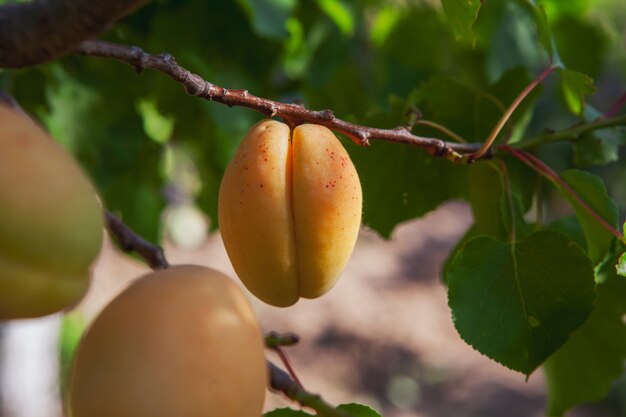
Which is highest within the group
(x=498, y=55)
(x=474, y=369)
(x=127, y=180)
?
(x=498, y=55)

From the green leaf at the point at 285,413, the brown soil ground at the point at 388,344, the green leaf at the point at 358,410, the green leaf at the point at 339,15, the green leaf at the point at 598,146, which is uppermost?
the green leaf at the point at 598,146

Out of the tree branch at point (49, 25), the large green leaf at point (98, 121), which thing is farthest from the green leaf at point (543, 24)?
the large green leaf at point (98, 121)

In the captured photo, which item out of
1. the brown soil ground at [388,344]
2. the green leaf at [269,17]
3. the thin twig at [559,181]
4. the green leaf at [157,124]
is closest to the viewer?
the thin twig at [559,181]

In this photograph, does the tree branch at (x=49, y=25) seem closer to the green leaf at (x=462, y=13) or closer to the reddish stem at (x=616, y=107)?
the green leaf at (x=462, y=13)

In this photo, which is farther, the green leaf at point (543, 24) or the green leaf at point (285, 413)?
the green leaf at point (543, 24)

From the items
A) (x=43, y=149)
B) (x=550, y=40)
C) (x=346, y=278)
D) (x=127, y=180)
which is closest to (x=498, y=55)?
(x=550, y=40)

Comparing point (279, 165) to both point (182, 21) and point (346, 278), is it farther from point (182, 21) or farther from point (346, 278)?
point (346, 278)

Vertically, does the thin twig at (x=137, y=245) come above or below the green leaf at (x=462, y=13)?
below
